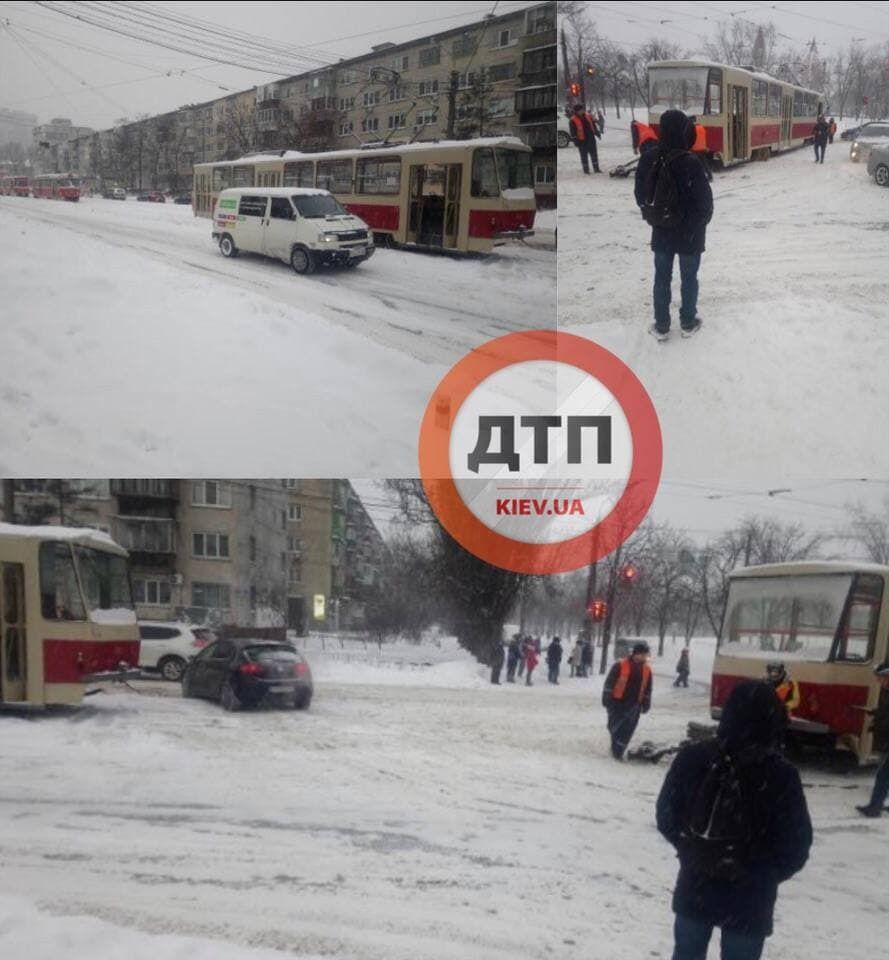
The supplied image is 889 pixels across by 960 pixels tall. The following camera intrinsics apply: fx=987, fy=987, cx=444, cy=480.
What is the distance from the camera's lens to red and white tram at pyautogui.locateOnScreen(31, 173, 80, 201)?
3061mm

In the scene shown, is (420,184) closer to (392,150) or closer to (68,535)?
(392,150)

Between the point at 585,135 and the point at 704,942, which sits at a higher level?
the point at 585,135

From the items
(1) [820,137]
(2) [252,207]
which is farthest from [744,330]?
(2) [252,207]

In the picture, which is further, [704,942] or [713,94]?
[713,94]

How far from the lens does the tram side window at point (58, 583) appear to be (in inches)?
116

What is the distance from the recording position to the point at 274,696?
3.10 meters

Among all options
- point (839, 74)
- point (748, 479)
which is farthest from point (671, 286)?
point (839, 74)

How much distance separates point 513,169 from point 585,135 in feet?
0.78

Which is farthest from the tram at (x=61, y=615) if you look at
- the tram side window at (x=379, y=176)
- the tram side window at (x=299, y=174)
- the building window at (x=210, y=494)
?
the tram side window at (x=379, y=176)

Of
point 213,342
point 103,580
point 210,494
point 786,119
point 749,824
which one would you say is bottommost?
point 749,824

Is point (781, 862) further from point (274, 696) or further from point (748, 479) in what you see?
point (274, 696)

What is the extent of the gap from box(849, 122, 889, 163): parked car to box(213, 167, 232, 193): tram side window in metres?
1.97

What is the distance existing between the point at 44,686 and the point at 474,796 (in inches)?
52.6

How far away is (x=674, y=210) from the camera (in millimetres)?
2949
